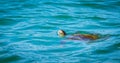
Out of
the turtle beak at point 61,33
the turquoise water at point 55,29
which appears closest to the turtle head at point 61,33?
the turtle beak at point 61,33

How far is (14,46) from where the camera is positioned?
29.1ft

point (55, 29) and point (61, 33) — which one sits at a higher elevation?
point (55, 29)

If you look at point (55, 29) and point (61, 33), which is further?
point (55, 29)

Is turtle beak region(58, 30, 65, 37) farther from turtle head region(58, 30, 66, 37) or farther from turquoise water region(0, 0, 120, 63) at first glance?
turquoise water region(0, 0, 120, 63)

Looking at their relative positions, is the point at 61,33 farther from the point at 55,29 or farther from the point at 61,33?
the point at 55,29

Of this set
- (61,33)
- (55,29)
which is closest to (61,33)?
(61,33)

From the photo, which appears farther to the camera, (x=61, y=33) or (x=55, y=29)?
(x=55, y=29)

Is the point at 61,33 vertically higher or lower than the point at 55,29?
lower

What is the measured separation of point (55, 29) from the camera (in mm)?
10750

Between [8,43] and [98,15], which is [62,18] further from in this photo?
[8,43]

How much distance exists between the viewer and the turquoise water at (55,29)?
7.94 metres

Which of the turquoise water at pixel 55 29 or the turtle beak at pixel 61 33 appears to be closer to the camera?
the turquoise water at pixel 55 29

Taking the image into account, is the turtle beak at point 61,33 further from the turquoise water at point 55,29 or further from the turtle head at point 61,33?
the turquoise water at point 55,29

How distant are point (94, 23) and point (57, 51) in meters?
3.56
